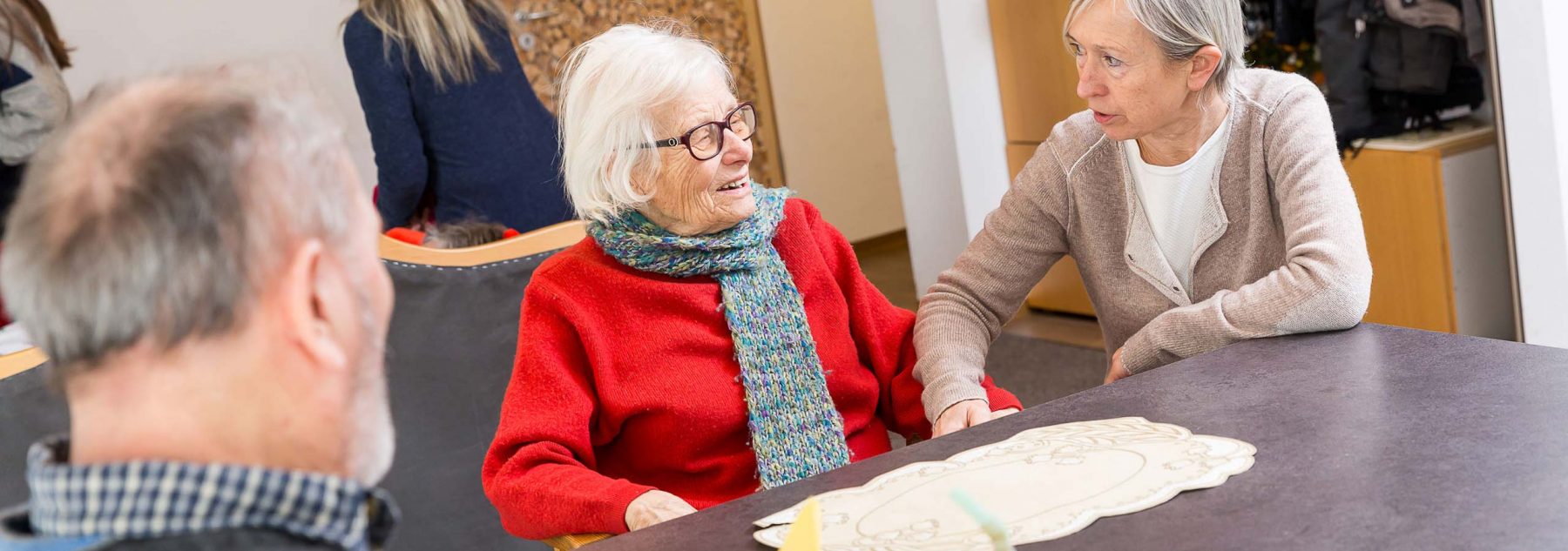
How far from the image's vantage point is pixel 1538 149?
309 cm

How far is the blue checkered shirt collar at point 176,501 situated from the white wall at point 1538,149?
2.99 meters

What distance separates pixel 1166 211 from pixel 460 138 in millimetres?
1661

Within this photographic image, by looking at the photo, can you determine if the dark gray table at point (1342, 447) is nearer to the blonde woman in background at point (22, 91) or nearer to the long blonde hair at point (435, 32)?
the long blonde hair at point (435, 32)

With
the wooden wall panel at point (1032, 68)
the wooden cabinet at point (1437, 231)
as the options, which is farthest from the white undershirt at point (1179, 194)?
the wooden wall panel at point (1032, 68)

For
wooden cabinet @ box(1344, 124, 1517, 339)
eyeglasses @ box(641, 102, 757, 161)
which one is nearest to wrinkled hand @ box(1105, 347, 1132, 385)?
eyeglasses @ box(641, 102, 757, 161)

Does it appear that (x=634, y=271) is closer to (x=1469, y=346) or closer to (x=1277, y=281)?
(x=1277, y=281)

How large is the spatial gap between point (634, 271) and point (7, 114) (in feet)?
7.42

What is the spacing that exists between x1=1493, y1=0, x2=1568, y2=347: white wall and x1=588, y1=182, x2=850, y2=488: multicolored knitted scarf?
204 cm

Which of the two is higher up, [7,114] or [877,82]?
[7,114]

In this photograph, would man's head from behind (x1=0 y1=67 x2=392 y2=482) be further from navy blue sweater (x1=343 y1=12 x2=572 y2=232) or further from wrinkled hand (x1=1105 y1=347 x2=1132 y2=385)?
navy blue sweater (x1=343 y1=12 x2=572 y2=232)

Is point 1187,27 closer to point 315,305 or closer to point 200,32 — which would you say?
point 315,305

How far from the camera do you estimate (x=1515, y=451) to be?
47.7 inches

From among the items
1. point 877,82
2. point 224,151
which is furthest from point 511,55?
point 877,82

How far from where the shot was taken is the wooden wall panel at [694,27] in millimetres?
5855
